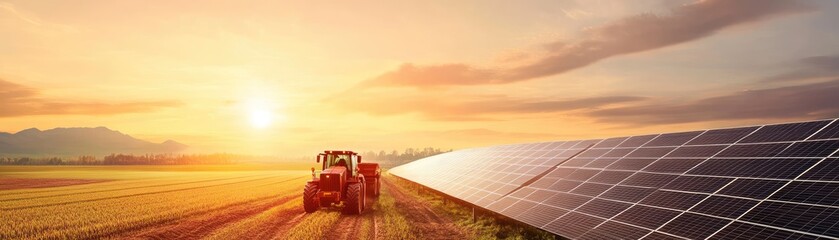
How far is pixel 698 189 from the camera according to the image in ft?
47.4

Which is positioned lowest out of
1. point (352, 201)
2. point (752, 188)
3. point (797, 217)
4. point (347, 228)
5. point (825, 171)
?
point (347, 228)

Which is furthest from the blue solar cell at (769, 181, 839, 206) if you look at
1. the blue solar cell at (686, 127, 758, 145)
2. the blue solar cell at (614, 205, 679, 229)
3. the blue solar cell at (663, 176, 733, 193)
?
the blue solar cell at (686, 127, 758, 145)

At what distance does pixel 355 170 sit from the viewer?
32.3 metres

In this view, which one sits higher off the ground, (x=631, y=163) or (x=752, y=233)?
(x=631, y=163)

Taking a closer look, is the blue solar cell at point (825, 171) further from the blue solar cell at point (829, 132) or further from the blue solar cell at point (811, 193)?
the blue solar cell at point (829, 132)

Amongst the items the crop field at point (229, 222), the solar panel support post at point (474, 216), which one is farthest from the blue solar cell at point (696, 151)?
the solar panel support post at point (474, 216)

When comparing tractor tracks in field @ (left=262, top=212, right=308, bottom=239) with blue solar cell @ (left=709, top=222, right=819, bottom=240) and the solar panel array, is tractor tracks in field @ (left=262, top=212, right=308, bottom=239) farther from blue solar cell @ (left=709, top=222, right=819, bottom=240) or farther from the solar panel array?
blue solar cell @ (left=709, top=222, right=819, bottom=240)

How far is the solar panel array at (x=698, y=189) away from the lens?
1121cm

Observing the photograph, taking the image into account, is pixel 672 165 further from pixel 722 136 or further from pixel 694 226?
pixel 694 226

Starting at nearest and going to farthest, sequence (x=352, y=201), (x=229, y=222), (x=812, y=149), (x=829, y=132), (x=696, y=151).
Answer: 1. (x=812, y=149)
2. (x=829, y=132)
3. (x=696, y=151)
4. (x=229, y=222)
5. (x=352, y=201)

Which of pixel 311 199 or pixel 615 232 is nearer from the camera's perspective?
pixel 615 232

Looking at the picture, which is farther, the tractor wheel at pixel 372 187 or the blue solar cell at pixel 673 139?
the tractor wheel at pixel 372 187

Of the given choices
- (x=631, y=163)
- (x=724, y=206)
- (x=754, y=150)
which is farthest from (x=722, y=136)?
(x=724, y=206)

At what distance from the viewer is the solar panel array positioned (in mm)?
11211
